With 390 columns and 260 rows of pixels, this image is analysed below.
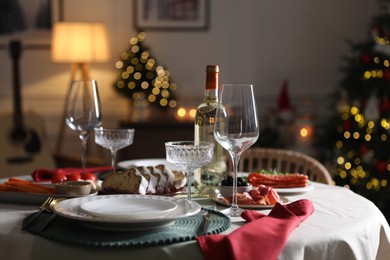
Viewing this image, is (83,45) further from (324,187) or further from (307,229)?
(307,229)

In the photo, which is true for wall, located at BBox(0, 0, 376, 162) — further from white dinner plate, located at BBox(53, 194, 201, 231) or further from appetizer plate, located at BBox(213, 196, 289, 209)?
white dinner plate, located at BBox(53, 194, 201, 231)

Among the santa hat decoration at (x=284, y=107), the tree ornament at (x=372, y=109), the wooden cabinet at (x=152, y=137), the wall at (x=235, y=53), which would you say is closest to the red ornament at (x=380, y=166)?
the tree ornament at (x=372, y=109)

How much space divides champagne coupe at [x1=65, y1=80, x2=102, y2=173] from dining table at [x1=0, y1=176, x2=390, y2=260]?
43 cm

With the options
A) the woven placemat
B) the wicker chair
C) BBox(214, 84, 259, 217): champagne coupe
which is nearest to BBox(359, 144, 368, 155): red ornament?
the wicker chair

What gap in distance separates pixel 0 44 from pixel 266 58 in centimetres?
202

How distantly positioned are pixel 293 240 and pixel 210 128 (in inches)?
22.8

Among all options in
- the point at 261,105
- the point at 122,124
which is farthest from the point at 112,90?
the point at 261,105

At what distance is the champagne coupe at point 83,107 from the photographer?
195 centimetres

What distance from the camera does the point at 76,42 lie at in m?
4.15

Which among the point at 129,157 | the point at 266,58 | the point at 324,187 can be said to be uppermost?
the point at 266,58

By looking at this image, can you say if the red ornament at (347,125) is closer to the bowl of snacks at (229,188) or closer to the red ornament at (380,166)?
the red ornament at (380,166)

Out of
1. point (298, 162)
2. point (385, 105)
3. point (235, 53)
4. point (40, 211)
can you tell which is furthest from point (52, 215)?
point (235, 53)

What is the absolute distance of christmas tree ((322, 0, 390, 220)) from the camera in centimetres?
394

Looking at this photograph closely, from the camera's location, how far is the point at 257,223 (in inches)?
52.2
